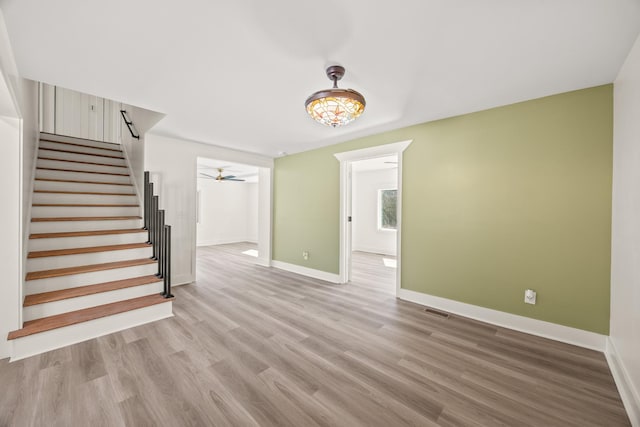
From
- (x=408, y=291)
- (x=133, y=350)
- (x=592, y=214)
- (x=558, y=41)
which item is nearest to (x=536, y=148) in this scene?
(x=592, y=214)

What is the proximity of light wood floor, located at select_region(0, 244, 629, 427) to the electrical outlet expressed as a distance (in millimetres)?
335

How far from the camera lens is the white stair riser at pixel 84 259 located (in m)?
2.50

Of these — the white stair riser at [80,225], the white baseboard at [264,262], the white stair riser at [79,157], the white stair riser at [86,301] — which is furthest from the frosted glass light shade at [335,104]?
the white stair riser at [79,157]

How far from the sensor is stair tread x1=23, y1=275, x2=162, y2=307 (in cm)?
221

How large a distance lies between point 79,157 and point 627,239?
6.50 metres

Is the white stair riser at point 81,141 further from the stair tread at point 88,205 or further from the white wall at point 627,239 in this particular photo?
the white wall at point 627,239

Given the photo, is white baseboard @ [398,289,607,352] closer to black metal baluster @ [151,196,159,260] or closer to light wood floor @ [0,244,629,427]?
light wood floor @ [0,244,629,427]

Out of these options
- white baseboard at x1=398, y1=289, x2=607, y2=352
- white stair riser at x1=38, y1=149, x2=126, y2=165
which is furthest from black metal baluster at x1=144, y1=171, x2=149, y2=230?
white baseboard at x1=398, y1=289, x2=607, y2=352

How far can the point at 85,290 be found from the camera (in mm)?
2475

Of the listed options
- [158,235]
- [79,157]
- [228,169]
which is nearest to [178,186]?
[158,235]

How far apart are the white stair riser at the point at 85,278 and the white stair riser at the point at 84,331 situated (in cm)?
58

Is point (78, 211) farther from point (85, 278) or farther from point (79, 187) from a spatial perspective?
point (85, 278)

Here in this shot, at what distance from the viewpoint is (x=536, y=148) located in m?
2.38

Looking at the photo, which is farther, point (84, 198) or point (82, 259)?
point (84, 198)
